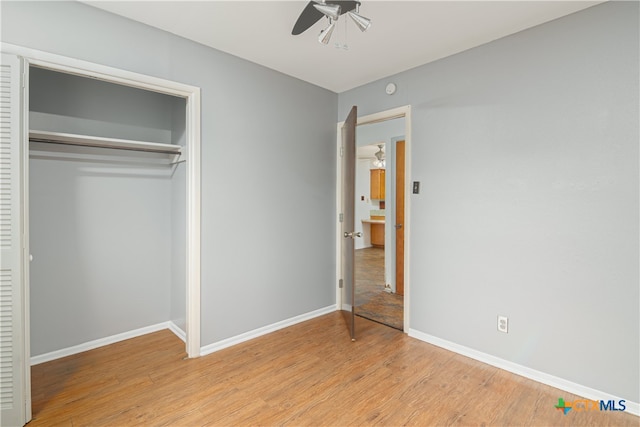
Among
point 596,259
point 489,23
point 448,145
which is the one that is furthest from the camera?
point 448,145

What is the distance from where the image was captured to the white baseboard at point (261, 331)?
2.75 m

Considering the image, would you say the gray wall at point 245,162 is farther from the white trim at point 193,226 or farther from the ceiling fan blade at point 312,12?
the ceiling fan blade at point 312,12

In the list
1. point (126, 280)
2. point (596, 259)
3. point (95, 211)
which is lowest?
point (126, 280)

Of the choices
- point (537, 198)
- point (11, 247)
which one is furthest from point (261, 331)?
point (537, 198)

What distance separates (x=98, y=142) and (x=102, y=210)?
61 centimetres

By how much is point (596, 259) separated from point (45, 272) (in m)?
4.08

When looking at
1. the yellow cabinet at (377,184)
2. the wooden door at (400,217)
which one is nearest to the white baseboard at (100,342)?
the wooden door at (400,217)

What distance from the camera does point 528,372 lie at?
2365 millimetres

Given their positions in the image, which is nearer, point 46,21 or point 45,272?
point 46,21

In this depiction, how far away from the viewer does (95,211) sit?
Result: 2.82m

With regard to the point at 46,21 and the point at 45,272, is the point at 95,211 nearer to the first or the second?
the point at 45,272

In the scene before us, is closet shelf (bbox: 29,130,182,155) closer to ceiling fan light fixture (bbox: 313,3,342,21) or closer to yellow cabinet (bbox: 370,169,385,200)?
ceiling fan light fixture (bbox: 313,3,342,21)

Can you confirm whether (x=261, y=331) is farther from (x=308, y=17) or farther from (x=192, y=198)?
(x=308, y=17)

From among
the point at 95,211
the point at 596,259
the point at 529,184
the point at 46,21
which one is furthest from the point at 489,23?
the point at 95,211
